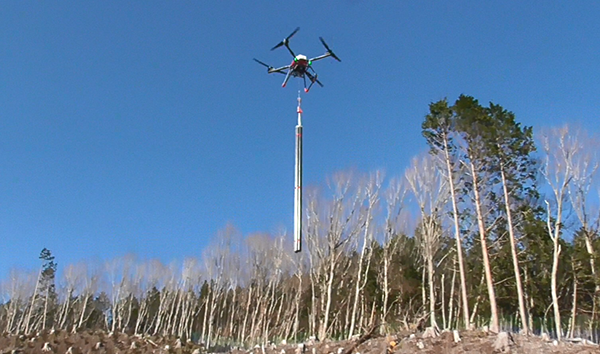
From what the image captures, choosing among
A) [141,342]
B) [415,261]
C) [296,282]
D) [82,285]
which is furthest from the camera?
[82,285]

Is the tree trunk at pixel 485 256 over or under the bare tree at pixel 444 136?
under

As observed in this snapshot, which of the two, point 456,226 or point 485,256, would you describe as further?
point 456,226

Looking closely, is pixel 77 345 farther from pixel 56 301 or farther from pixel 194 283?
pixel 56 301

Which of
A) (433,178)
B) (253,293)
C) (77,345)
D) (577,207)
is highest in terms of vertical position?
(433,178)

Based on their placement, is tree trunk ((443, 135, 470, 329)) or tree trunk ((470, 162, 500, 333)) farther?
tree trunk ((443, 135, 470, 329))

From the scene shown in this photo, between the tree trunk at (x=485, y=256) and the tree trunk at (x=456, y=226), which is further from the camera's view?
the tree trunk at (x=456, y=226)

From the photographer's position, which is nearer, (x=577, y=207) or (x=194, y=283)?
(x=577, y=207)

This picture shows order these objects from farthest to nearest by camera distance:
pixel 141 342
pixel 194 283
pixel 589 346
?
1. pixel 194 283
2. pixel 141 342
3. pixel 589 346

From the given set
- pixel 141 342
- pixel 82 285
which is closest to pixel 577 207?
pixel 141 342

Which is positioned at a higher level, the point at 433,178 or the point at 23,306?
the point at 433,178

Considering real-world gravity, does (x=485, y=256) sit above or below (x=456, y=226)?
below

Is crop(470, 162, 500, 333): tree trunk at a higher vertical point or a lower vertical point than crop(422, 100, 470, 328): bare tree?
lower
